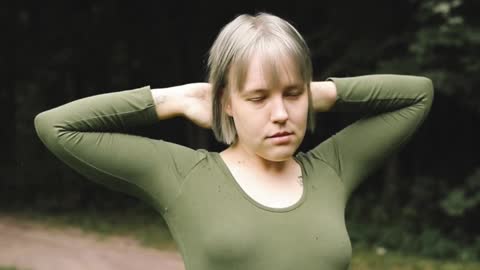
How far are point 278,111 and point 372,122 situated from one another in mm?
455

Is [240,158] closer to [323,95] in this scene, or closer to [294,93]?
[294,93]

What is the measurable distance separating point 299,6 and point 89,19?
377 cm

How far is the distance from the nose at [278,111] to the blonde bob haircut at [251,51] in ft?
0.16

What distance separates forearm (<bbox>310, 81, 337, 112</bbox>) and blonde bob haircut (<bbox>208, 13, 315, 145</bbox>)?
0.36ft

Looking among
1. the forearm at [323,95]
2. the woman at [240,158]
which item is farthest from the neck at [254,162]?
the forearm at [323,95]

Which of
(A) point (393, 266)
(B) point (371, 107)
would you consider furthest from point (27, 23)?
(B) point (371, 107)

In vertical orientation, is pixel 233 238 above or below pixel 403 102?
below

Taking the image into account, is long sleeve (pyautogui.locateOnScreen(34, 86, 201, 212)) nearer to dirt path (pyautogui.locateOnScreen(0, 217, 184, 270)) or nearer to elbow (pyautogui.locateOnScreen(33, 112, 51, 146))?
elbow (pyautogui.locateOnScreen(33, 112, 51, 146))

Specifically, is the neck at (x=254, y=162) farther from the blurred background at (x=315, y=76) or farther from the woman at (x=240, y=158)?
the blurred background at (x=315, y=76)

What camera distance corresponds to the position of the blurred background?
7.24 meters

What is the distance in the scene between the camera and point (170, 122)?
13.6 m

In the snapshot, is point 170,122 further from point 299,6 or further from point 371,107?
point 371,107

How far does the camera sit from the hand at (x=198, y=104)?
199 centimetres

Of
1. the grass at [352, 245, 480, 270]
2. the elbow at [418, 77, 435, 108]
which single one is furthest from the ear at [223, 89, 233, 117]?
the grass at [352, 245, 480, 270]
